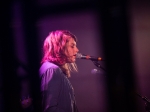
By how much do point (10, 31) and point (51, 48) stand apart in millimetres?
452

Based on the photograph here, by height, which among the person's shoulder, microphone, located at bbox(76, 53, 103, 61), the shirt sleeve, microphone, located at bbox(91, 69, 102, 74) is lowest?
the shirt sleeve

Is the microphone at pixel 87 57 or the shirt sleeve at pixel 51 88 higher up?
the microphone at pixel 87 57

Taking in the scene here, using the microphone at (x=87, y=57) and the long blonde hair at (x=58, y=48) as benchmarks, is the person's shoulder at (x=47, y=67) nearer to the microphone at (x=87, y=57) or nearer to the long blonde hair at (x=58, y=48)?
the long blonde hair at (x=58, y=48)

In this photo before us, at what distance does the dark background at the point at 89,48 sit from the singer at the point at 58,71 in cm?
6

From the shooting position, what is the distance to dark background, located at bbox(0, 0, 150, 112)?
1575 mm

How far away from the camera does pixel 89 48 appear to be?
1593 millimetres

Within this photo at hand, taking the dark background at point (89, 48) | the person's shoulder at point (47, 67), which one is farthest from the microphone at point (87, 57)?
the person's shoulder at point (47, 67)

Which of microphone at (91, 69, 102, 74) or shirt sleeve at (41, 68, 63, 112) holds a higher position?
microphone at (91, 69, 102, 74)

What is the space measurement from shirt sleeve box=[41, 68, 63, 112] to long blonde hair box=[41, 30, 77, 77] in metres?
0.09

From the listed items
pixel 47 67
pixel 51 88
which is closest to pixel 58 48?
pixel 47 67

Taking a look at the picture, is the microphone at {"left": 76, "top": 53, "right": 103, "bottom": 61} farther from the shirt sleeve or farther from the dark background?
the shirt sleeve

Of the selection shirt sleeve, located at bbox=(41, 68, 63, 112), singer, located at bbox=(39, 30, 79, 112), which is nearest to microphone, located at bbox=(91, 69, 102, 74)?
singer, located at bbox=(39, 30, 79, 112)

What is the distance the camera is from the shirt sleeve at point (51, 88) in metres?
1.48

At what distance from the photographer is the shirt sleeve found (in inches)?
58.3
